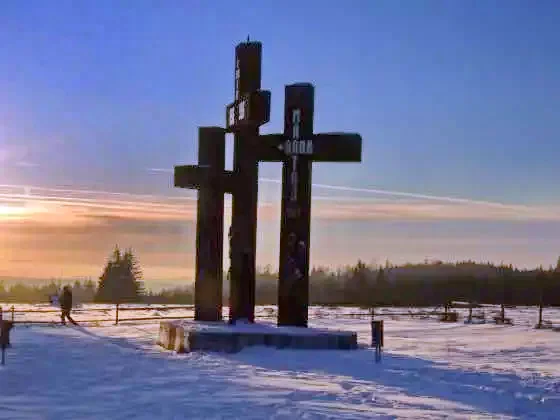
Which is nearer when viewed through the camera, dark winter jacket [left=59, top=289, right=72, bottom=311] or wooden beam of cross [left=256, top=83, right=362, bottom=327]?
wooden beam of cross [left=256, top=83, right=362, bottom=327]

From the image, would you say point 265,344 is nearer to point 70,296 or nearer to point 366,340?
point 366,340

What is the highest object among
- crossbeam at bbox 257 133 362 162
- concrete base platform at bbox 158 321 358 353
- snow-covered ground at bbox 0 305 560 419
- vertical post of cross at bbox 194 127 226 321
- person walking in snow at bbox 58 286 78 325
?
crossbeam at bbox 257 133 362 162

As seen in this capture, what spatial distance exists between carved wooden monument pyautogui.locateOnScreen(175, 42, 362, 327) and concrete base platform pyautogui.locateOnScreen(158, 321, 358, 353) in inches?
66.8

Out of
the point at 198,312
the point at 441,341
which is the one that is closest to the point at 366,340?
the point at 441,341

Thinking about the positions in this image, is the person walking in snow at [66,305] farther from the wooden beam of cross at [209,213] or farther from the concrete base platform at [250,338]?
the concrete base platform at [250,338]

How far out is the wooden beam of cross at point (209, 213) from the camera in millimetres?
22953

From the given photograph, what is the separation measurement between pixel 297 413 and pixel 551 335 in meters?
17.4

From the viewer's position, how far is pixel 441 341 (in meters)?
24.2

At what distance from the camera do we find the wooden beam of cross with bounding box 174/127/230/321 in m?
23.0

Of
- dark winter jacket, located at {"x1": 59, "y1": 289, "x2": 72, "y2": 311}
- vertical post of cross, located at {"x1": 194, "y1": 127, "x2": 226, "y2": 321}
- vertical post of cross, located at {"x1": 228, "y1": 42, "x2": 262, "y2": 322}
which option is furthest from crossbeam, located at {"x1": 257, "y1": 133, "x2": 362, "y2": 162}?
dark winter jacket, located at {"x1": 59, "y1": 289, "x2": 72, "y2": 311}

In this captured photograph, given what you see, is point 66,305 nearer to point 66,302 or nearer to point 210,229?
point 66,302

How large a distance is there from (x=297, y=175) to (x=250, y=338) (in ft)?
15.8

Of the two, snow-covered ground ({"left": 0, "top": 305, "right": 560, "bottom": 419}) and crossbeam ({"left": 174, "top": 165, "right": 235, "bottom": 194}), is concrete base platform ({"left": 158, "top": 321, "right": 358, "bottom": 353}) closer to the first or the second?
snow-covered ground ({"left": 0, "top": 305, "right": 560, "bottom": 419})

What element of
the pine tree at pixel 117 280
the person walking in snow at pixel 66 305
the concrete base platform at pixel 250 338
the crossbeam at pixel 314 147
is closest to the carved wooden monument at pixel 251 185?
the crossbeam at pixel 314 147
